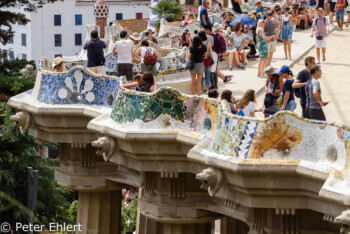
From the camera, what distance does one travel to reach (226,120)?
64.1ft

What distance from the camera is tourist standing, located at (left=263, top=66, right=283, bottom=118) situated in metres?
21.8

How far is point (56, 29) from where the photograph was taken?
121375mm

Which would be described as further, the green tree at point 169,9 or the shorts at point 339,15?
the green tree at point 169,9

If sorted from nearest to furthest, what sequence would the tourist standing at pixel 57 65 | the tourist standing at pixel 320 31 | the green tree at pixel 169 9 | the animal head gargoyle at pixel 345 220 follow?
the animal head gargoyle at pixel 345 220 < the tourist standing at pixel 57 65 < the tourist standing at pixel 320 31 < the green tree at pixel 169 9

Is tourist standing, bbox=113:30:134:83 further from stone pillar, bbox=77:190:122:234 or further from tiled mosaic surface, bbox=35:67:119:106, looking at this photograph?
stone pillar, bbox=77:190:122:234

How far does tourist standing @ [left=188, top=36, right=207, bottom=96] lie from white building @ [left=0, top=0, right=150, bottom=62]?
92264mm

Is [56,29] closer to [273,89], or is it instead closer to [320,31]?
[320,31]

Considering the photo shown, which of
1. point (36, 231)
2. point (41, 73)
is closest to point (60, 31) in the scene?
point (36, 231)

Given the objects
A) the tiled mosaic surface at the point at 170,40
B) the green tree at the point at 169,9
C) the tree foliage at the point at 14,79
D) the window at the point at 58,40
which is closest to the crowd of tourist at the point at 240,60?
the tiled mosaic surface at the point at 170,40

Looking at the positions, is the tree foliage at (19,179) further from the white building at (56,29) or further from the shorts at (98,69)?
the white building at (56,29)

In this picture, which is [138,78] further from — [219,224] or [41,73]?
[219,224]

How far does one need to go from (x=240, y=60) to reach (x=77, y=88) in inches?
348

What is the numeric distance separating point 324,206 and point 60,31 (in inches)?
4102

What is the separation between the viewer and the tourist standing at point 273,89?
21797mm
